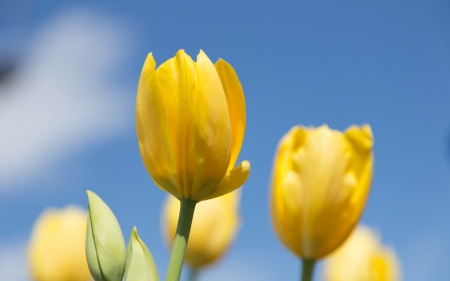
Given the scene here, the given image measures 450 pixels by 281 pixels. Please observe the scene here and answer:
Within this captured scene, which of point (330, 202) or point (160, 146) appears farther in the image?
point (330, 202)

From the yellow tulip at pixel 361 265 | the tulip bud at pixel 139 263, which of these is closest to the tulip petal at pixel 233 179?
the tulip bud at pixel 139 263

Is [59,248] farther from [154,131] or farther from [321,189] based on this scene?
[154,131]

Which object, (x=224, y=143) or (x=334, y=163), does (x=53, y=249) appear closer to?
(x=334, y=163)

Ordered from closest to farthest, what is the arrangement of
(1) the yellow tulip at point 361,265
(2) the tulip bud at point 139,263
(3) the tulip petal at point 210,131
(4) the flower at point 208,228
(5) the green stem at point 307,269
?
(2) the tulip bud at point 139,263 → (3) the tulip petal at point 210,131 → (5) the green stem at point 307,269 → (1) the yellow tulip at point 361,265 → (4) the flower at point 208,228

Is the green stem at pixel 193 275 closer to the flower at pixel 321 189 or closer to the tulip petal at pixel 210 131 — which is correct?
the flower at pixel 321 189

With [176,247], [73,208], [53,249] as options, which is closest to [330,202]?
[176,247]

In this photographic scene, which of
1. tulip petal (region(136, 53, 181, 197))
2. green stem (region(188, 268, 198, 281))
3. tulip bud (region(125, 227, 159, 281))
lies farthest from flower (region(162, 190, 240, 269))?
tulip bud (region(125, 227, 159, 281))
